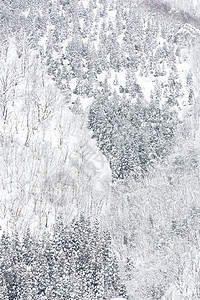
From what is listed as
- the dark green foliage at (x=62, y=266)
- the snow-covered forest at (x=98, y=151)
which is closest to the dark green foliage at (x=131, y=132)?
the snow-covered forest at (x=98, y=151)

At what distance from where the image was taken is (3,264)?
1559 inches

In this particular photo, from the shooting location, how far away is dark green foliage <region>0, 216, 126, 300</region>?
39.3 metres

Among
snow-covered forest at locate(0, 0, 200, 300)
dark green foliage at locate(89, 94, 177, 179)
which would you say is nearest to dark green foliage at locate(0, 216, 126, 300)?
snow-covered forest at locate(0, 0, 200, 300)

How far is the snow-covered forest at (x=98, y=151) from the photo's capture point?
142 ft

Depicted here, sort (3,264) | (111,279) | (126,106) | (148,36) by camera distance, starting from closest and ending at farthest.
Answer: (3,264) → (111,279) → (126,106) → (148,36)

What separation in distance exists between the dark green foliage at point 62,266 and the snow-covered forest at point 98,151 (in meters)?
0.09

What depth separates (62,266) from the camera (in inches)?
1630

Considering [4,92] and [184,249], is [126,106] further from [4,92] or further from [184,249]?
[184,249]

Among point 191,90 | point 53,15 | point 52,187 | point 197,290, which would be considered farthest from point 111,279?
point 53,15

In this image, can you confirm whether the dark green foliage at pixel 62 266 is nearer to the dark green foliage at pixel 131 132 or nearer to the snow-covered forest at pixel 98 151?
the snow-covered forest at pixel 98 151

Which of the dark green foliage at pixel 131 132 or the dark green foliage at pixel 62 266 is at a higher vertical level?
the dark green foliage at pixel 131 132

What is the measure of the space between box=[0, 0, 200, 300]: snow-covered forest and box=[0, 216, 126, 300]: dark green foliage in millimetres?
93

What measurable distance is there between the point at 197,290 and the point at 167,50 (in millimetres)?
44511

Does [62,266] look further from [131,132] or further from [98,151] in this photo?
[131,132]
